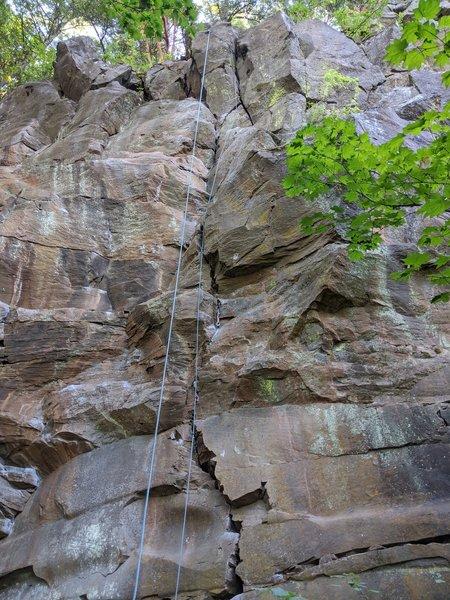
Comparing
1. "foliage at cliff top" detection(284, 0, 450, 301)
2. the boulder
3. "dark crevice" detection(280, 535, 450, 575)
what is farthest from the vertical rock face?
the boulder

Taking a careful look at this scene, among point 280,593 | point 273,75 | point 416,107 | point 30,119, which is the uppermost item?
point 30,119

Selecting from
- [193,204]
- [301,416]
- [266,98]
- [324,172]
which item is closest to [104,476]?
[301,416]

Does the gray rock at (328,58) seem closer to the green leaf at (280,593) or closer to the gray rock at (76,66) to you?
the gray rock at (76,66)

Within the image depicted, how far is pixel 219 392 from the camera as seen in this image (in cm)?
608

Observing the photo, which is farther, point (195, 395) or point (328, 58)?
point (328, 58)

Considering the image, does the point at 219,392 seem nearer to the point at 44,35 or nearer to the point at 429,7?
the point at 429,7

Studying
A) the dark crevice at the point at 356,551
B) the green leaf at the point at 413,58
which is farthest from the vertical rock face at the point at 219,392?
the green leaf at the point at 413,58

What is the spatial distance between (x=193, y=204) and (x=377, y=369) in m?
4.83

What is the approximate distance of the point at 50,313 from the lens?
24.9 ft

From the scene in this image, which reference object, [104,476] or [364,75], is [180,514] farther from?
[364,75]

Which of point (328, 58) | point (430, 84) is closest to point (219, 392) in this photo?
point (430, 84)

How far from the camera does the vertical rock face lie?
15.8ft

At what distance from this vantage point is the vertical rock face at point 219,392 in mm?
4820

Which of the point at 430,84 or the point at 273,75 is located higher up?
the point at 273,75
